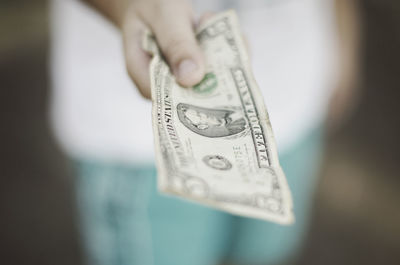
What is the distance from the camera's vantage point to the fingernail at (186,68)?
0.45m

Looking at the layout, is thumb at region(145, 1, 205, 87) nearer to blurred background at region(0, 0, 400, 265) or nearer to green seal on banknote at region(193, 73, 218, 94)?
green seal on banknote at region(193, 73, 218, 94)

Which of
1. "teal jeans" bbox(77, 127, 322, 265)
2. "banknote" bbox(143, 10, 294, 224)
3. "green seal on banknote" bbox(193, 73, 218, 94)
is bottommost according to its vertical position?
"teal jeans" bbox(77, 127, 322, 265)

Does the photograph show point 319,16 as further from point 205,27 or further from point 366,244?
point 366,244

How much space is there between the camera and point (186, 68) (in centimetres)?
45

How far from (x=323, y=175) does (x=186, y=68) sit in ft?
3.84

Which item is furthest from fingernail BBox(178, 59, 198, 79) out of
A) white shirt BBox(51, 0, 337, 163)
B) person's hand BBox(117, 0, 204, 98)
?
white shirt BBox(51, 0, 337, 163)

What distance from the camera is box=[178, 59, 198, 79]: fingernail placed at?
1.48 ft

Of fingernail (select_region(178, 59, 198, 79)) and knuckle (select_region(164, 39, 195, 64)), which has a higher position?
knuckle (select_region(164, 39, 195, 64))

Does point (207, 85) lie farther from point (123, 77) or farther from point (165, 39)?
point (123, 77)

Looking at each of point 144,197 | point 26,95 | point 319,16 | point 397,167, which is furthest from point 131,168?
point 26,95

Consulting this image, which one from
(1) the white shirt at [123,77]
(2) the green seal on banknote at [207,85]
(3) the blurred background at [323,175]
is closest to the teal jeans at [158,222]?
(1) the white shirt at [123,77]

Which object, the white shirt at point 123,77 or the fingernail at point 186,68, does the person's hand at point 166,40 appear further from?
the white shirt at point 123,77

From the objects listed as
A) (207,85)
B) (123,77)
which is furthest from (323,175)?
(207,85)

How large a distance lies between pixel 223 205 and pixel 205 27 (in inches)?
9.7
